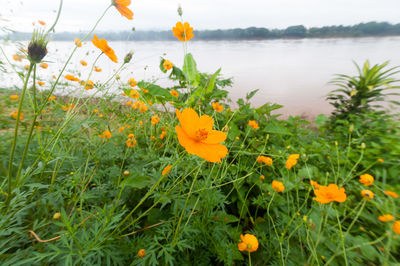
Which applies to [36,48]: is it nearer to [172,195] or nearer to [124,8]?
[124,8]

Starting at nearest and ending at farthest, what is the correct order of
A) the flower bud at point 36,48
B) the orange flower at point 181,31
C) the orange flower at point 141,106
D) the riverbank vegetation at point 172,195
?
the flower bud at point 36,48 → the riverbank vegetation at point 172,195 → the orange flower at point 181,31 → the orange flower at point 141,106

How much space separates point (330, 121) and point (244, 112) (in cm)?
113

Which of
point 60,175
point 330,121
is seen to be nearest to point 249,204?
point 60,175

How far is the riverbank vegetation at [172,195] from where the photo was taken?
19.5 inches

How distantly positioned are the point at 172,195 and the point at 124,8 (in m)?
0.64

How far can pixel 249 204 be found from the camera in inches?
38.8

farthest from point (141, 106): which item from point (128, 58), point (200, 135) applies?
point (200, 135)

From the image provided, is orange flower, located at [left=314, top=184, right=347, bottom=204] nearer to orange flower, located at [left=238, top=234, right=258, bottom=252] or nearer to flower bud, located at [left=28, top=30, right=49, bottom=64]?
orange flower, located at [left=238, top=234, right=258, bottom=252]

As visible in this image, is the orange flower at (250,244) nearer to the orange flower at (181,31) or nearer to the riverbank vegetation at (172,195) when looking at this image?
the riverbank vegetation at (172,195)

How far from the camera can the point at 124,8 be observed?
0.58 m

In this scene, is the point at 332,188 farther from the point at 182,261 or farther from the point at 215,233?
the point at 182,261

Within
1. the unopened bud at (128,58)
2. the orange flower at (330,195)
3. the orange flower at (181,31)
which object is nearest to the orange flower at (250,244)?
the orange flower at (330,195)

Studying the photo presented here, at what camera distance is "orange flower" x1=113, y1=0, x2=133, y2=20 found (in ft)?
1.85

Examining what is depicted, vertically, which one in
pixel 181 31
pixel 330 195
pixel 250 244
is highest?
pixel 181 31
